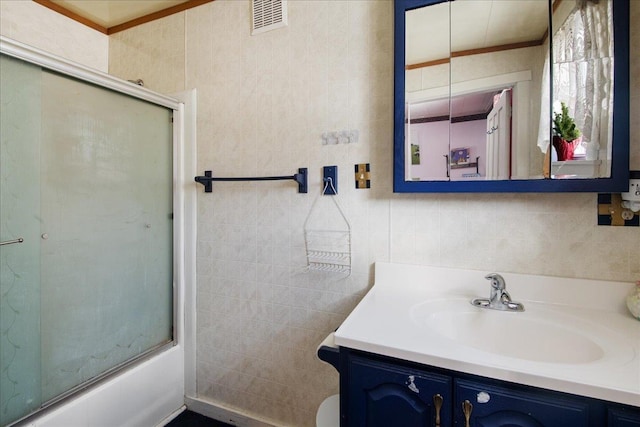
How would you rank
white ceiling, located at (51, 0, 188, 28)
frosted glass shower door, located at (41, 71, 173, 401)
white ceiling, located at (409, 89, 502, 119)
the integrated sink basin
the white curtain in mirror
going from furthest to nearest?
white ceiling, located at (51, 0, 188, 28)
frosted glass shower door, located at (41, 71, 173, 401)
white ceiling, located at (409, 89, 502, 119)
the white curtain in mirror
the integrated sink basin

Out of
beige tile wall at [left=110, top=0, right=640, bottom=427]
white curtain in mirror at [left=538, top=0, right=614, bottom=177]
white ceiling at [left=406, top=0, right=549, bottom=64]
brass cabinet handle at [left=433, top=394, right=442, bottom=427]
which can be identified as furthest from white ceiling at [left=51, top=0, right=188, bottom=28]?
brass cabinet handle at [left=433, top=394, right=442, bottom=427]

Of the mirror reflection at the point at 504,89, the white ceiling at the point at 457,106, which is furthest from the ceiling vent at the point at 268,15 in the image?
the white ceiling at the point at 457,106

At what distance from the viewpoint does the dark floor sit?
64.7 inches

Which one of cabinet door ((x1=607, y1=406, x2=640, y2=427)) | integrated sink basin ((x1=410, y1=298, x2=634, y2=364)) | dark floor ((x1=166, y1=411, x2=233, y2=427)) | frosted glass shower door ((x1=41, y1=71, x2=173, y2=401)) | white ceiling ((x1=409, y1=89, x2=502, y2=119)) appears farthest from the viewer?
dark floor ((x1=166, y1=411, x2=233, y2=427))

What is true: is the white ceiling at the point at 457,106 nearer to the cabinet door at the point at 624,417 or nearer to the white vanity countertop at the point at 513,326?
the white vanity countertop at the point at 513,326

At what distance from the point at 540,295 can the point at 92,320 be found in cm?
185

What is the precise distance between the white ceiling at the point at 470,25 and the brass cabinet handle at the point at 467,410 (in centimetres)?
115

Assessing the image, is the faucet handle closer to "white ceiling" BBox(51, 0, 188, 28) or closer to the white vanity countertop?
the white vanity countertop

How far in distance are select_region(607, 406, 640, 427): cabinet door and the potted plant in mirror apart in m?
0.72

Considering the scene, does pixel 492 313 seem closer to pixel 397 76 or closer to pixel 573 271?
pixel 573 271

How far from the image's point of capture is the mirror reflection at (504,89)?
3.29ft

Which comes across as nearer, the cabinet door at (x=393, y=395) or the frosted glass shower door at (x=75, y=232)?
the cabinet door at (x=393, y=395)

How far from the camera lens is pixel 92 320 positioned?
1.39m

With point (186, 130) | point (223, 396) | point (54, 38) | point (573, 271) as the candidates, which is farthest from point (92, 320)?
point (573, 271)
